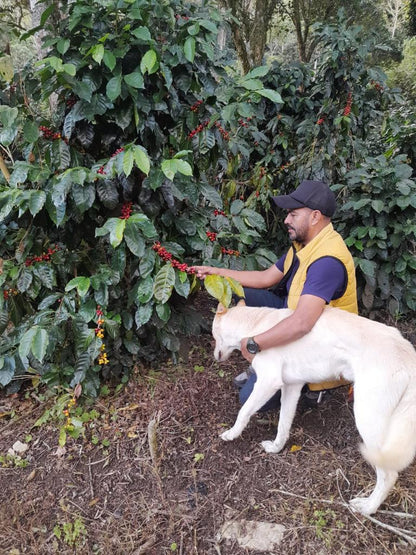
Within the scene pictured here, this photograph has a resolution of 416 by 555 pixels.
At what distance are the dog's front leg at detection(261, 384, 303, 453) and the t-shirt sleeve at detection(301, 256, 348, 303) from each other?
625 millimetres

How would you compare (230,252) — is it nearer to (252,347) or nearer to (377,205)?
(252,347)

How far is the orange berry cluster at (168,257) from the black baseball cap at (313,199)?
74 centimetres

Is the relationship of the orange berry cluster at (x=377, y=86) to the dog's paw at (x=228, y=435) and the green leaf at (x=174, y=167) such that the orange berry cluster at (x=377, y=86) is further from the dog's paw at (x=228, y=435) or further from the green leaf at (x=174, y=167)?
the dog's paw at (x=228, y=435)

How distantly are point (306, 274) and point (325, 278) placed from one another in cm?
16

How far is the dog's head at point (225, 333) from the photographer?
8.18 feet

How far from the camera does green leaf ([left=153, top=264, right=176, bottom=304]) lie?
231 cm

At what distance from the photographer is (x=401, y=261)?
388cm

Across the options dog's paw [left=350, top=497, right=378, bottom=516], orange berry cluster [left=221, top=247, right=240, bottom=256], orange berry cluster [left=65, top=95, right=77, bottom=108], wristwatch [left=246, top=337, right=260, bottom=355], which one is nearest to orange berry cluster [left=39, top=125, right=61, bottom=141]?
orange berry cluster [left=65, top=95, right=77, bottom=108]

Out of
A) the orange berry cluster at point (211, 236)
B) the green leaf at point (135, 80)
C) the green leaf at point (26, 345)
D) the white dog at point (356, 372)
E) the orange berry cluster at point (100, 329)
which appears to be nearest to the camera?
the white dog at point (356, 372)

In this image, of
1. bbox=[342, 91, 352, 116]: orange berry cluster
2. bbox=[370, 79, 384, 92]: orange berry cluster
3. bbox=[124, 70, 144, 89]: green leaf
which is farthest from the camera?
bbox=[370, 79, 384, 92]: orange berry cluster

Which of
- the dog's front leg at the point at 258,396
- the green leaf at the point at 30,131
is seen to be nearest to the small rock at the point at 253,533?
the dog's front leg at the point at 258,396

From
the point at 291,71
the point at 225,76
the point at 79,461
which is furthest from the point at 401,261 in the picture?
the point at 79,461

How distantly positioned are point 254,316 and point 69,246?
127cm

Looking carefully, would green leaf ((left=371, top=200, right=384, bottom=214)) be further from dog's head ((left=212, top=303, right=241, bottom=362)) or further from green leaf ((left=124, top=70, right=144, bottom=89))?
green leaf ((left=124, top=70, right=144, bottom=89))
